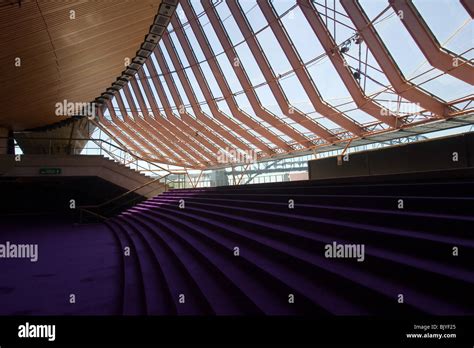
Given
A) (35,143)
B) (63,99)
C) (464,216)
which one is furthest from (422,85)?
(35,143)

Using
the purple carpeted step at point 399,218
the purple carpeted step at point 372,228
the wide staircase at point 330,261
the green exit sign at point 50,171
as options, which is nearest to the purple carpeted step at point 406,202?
the wide staircase at point 330,261

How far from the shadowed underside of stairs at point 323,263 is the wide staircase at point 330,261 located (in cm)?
1

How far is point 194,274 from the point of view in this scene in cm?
440

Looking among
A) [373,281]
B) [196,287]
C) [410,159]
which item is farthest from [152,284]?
[410,159]

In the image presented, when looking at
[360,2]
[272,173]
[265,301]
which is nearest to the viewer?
[265,301]

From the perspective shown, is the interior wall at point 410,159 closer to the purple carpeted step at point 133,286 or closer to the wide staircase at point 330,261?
the wide staircase at point 330,261

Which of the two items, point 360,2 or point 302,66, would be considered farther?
point 302,66

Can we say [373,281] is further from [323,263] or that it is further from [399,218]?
[399,218]

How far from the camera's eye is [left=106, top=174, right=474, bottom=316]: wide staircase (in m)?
2.51

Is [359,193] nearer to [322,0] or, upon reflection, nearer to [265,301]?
[265,301]

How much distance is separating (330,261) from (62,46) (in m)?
12.2

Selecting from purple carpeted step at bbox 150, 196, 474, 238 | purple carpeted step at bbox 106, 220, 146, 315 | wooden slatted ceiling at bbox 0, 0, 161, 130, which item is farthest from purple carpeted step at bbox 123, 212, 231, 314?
wooden slatted ceiling at bbox 0, 0, 161, 130

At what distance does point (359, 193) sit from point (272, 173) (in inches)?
1255

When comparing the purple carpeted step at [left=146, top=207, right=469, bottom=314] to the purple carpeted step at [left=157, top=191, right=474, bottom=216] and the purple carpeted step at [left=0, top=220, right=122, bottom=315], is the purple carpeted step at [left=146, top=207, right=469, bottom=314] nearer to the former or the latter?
the purple carpeted step at [left=157, top=191, right=474, bottom=216]
